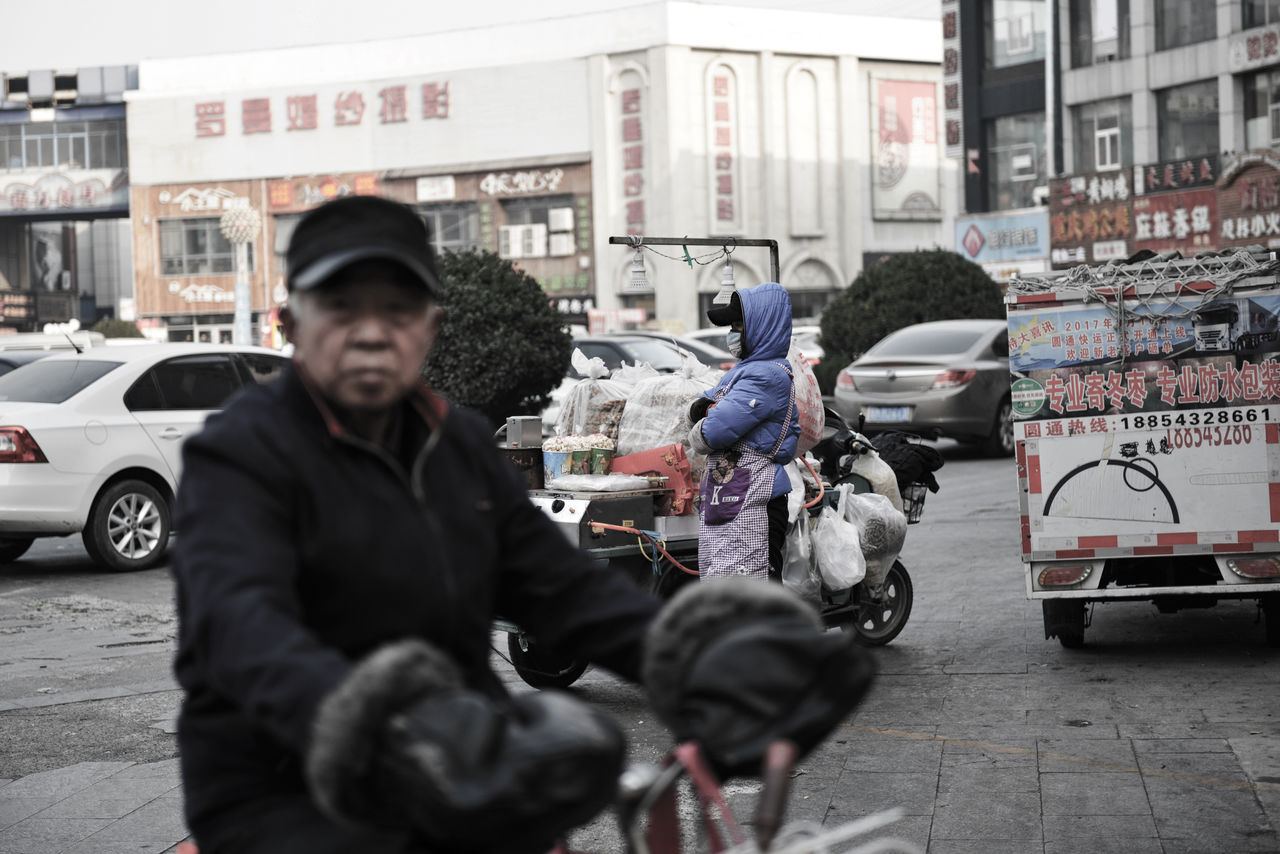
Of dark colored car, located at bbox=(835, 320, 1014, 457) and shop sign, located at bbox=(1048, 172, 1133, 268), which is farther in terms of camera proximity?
shop sign, located at bbox=(1048, 172, 1133, 268)

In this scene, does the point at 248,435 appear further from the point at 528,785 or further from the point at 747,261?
the point at 747,261

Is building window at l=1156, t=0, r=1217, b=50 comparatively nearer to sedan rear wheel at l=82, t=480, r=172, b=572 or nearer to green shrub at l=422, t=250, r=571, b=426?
green shrub at l=422, t=250, r=571, b=426

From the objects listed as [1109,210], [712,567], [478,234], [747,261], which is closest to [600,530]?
[712,567]

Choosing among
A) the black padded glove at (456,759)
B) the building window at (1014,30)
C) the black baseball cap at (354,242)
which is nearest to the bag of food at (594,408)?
the black baseball cap at (354,242)

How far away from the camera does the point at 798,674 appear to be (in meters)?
1.89

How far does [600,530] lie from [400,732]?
5.82 m

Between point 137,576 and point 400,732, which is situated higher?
point 400,732

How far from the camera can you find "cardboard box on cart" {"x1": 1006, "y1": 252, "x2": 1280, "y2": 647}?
25.0 feet

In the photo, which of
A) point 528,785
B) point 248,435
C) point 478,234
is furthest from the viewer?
point 478,234

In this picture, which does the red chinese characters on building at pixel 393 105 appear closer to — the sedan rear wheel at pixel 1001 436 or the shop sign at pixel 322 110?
the shop sign at pixel 322 110

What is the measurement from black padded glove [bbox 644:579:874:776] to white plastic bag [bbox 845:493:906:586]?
19.8 ft

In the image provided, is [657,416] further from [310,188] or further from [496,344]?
[310,188]

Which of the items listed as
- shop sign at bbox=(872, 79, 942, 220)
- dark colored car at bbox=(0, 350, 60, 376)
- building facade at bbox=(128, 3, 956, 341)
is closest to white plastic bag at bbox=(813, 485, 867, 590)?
dark colored car at bbox=(0, 350, 60, 376)

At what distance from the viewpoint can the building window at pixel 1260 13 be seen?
105 feet
